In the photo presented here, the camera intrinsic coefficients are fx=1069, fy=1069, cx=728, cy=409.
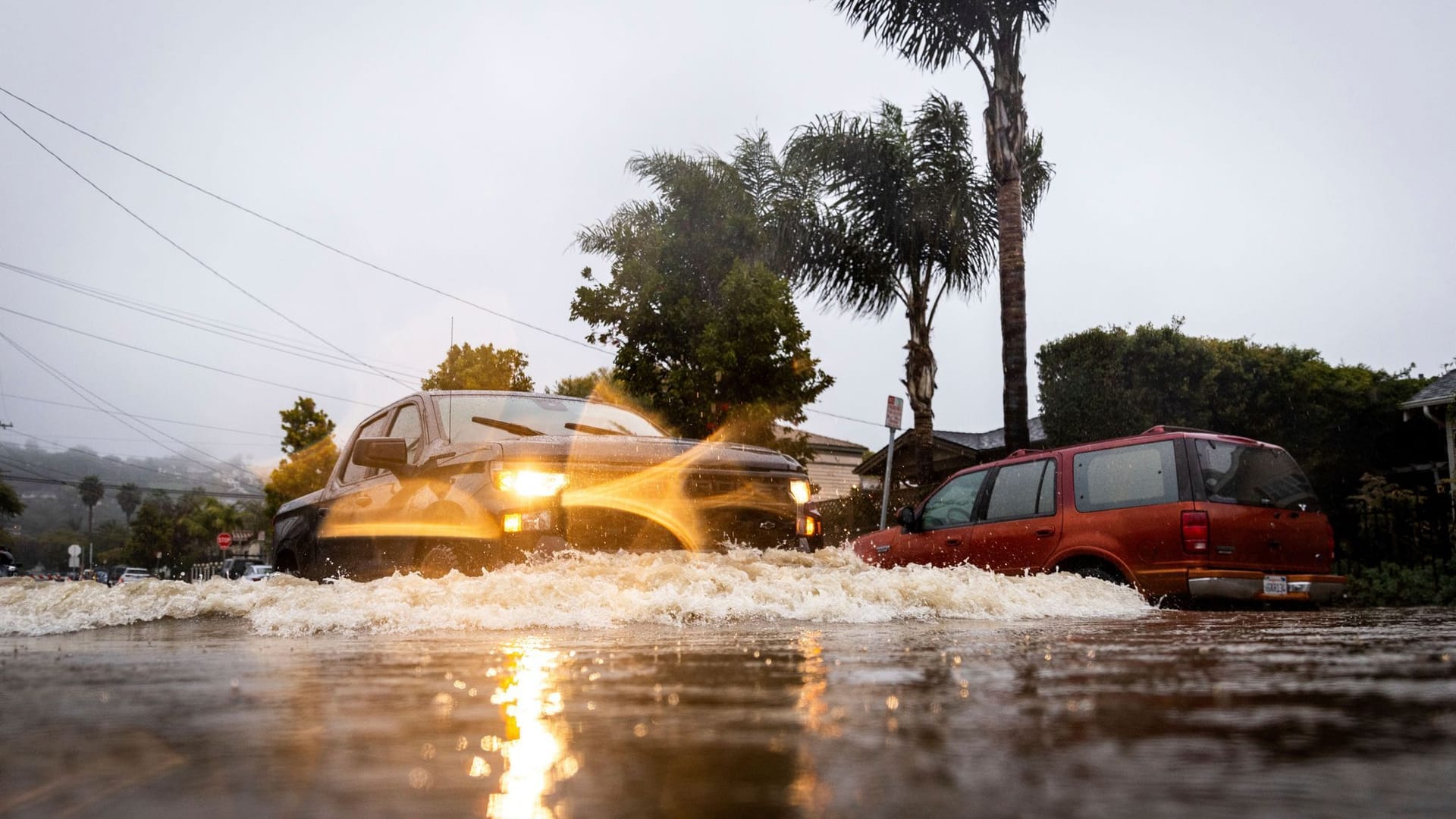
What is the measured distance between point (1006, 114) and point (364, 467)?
10804 millimetres

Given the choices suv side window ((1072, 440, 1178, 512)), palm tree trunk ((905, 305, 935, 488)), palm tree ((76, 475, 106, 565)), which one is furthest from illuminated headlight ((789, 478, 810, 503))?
palm tree ((76, 475, 106, 565))

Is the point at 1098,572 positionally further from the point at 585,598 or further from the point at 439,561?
the point at 439,561

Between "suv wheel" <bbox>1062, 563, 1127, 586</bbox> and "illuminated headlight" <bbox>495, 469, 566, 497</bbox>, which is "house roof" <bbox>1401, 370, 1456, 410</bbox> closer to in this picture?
"suv wheel" <bbox>1062, 563, 1127, 586</bbox>

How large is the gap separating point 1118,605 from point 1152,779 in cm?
607

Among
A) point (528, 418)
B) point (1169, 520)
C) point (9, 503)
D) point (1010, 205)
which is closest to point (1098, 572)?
point (1169, 520)

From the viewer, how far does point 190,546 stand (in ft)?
381

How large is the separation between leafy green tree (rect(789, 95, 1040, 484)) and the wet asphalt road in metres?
18.1

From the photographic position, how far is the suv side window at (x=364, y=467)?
7895 millimetres

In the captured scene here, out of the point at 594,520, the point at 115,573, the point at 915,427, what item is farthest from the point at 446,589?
the point at 115,573

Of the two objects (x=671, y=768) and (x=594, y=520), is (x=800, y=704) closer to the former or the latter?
(x=671, y=768)

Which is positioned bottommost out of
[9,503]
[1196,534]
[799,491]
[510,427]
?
[1196,534]

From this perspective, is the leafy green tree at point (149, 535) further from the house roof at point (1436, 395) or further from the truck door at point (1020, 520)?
the truck door at point (1020, 520)

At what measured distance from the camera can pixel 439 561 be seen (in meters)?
6.17

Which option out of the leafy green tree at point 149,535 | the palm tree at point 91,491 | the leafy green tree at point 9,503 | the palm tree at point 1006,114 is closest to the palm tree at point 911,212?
the palm tree at point 1006,114
